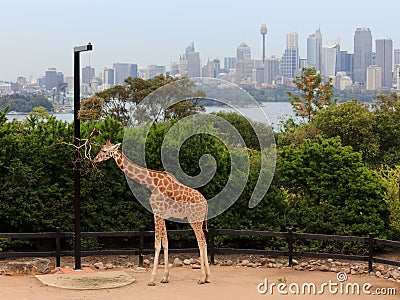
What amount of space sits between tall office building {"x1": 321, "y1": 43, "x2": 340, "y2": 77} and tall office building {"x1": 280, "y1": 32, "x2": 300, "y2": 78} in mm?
3155

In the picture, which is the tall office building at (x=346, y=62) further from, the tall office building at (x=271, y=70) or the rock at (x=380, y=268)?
the rock at (x=380, y=268)

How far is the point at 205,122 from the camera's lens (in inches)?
622

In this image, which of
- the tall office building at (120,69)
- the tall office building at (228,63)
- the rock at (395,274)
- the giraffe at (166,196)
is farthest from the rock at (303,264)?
the tall office building at (120,69)

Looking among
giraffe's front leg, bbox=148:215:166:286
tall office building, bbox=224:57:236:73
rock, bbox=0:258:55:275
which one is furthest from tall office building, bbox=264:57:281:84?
giraffe's front leg, bbox=148:215:166:286

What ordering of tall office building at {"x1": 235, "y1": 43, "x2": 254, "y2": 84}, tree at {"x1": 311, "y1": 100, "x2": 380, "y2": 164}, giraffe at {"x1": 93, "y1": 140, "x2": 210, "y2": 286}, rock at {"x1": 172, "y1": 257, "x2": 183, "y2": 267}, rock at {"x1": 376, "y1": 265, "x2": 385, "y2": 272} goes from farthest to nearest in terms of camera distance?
tall office building at {"x1": 235, "y1": 43, "x2": 254, "y2": 84} → tree at {"x1": 311, "y1": 100, "x2": 380, "y2": 164} → rock at {"x1": 172, "y1": 257, "x2": 183, "y2": 267} → rock at {"x1": 376, "y1": 265, "x2": 385, "y2": 272} → giraffe at {"x1": 93, "y1": 140, "x2": 210, "y2": 286}

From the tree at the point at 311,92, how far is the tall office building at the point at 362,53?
24150 millimetres

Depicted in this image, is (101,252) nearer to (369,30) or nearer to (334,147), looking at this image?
(334,147)

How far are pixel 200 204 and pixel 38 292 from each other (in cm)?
292

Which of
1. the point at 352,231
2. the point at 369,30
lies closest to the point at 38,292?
the point at 352,231

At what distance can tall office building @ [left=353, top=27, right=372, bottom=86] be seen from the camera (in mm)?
66938

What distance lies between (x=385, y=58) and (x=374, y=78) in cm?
918

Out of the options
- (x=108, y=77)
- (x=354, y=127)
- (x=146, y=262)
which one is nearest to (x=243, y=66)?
(x=108, y=77)

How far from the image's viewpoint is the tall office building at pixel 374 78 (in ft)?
198

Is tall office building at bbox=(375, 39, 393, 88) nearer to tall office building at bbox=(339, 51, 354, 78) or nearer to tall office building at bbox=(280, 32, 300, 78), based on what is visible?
tall office building at bbox=(339, 51, 354, 78)
